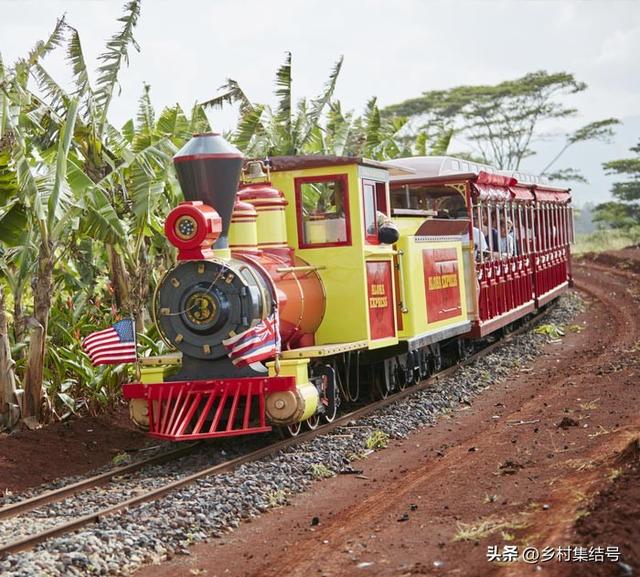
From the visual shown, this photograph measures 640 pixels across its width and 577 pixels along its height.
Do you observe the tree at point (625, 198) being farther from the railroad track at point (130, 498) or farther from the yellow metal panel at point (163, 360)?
the yellow metal panel at point (163, 360)

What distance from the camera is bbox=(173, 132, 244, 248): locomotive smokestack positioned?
369 inches

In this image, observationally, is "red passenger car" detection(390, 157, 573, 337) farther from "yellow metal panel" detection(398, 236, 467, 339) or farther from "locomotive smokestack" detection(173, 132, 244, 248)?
"locomotive smokestack" detection(173, 132, 244, 248)

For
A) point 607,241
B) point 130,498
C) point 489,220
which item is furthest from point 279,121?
point 607,241

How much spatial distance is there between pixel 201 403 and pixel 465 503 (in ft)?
11.6

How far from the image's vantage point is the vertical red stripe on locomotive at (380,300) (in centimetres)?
1103

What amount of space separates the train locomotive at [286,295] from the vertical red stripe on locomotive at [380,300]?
2cm

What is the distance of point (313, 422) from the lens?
35.4ft

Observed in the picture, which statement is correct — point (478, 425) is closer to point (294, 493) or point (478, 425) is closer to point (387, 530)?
point (294, 493)

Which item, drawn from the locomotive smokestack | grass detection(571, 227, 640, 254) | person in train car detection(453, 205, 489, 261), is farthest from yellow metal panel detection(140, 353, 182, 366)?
grass detection(571, 227, 640, 254)

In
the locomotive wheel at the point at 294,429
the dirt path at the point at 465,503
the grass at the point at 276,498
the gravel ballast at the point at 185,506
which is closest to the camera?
the dirt path at the point at 465,503

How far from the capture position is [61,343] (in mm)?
12430

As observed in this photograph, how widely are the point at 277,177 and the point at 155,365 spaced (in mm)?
2309

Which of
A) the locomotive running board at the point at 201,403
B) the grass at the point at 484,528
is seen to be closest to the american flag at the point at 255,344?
the locomotive running board at the point at 201,403

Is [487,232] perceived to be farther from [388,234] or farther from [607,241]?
[607,241]
